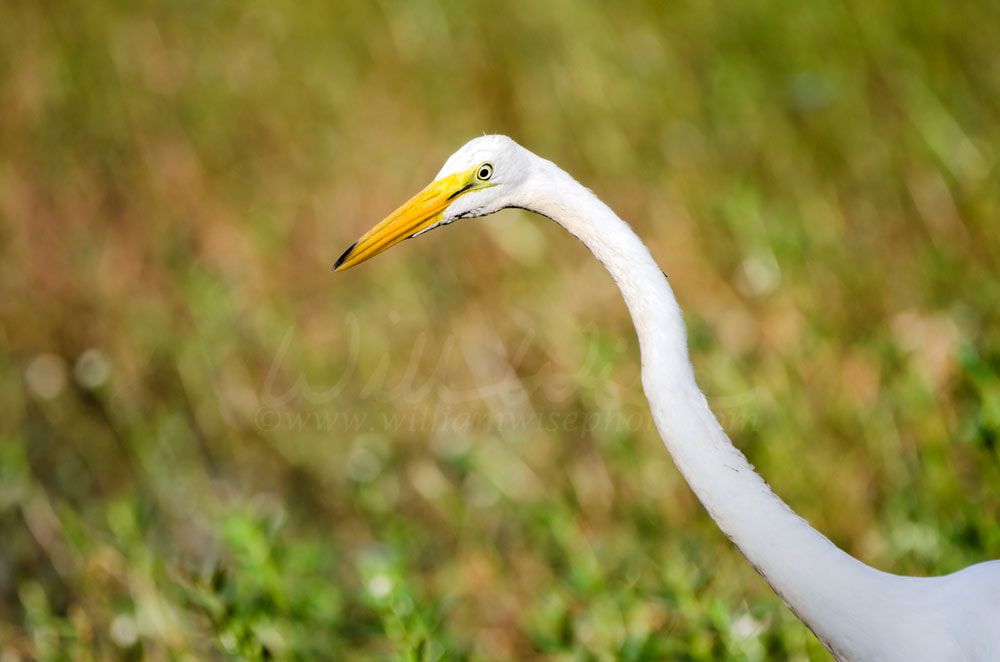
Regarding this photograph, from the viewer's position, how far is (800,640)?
5.67ft

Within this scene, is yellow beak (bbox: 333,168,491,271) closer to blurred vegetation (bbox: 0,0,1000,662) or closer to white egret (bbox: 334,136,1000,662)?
white egret (bbox: 334,136,1000,662)

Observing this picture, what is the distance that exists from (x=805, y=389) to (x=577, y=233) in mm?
1473

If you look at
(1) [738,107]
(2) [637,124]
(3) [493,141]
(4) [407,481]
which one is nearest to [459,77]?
(2) [637,124]

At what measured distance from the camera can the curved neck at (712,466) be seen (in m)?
1.09

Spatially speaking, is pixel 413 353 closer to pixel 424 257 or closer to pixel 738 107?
pixel 424 257

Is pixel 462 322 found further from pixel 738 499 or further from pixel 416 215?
pixel 738 499

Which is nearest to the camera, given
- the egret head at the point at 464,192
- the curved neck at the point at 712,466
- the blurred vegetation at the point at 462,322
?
the curved neck at the point at 712,466

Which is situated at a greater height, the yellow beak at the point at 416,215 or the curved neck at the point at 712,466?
the yellow beak at the point at 416,215

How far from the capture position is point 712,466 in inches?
43.0

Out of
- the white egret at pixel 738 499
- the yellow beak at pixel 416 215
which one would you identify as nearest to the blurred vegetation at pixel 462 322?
the white egret at pixel 738 499

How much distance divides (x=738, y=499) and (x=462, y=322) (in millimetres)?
2043

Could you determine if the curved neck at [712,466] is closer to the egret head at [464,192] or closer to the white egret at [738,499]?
the white egret at [738,499]

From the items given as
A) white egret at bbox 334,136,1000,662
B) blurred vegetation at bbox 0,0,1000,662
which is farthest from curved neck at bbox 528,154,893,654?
blurred vegetation at bbox 0,0,1000,662

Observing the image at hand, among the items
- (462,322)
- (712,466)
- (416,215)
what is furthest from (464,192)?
(462,322)
